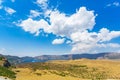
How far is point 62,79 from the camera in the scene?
47000 mm

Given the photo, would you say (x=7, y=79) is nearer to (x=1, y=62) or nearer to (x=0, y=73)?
(x=0, y=73)

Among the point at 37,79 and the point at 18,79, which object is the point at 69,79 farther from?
the point at 18,79

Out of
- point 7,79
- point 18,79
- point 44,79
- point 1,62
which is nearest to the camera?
point 7,79

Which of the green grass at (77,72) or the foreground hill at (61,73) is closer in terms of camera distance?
the foreground hill at (61,73)

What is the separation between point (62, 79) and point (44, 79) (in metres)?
3.78

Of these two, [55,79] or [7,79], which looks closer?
[7,79]

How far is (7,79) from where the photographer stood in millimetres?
39094

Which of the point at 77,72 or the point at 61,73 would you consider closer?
the point at 61,73

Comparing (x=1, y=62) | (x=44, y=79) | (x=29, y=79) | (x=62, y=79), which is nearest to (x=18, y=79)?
(x=29, y=79)

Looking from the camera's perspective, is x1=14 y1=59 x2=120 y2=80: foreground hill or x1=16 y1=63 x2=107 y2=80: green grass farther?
x1=16 y1=63 x2=107 y2=80: green grass

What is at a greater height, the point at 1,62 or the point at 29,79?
the point at 1,62

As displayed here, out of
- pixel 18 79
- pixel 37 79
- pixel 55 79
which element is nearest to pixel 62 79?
pixel 55 79

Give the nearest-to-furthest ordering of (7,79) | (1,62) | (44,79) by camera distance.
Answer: (7,79), (44,79), (1,62)

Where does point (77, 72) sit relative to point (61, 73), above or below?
above
